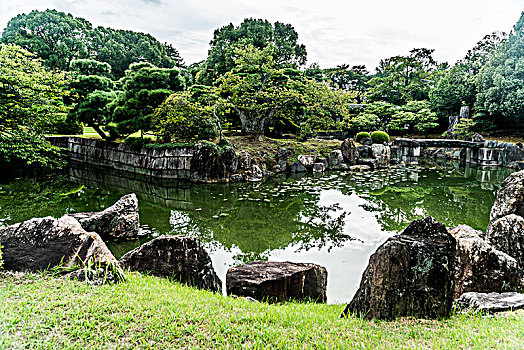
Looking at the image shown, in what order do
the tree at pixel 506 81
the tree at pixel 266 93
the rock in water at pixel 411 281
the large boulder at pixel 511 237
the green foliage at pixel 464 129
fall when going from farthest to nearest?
the green foliage at pixel 464 129, the tree at pixel 506 81, the tree at pixel 266 93, the large boulder at pixel 511 237, the rock in water at pixel 411 281

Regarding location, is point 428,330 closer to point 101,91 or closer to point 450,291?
point 450,291

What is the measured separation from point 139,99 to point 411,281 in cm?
1523

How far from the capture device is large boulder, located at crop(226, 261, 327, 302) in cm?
421

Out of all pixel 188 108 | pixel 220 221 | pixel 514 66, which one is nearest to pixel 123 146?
pixel 188 108

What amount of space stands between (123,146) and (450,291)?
53.4 feet

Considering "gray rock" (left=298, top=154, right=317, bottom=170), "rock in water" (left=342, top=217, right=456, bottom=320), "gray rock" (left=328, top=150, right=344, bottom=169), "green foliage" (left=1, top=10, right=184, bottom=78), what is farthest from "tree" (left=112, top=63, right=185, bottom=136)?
"rock in water" (left=342, top=217, right=456, bottom=320)

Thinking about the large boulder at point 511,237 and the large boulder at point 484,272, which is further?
the large boulder at point 511,237

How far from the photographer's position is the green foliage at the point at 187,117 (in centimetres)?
1462

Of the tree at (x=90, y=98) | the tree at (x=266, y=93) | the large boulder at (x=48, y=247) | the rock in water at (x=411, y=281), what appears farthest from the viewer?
the tree at (x=266, y=93)

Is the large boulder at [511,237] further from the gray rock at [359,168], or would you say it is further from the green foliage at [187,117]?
the gray rock at [359,168]

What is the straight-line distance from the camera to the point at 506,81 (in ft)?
72.2

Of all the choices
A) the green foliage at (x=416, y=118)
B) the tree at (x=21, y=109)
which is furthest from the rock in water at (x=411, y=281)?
the green foliage at (x=416, y=118)

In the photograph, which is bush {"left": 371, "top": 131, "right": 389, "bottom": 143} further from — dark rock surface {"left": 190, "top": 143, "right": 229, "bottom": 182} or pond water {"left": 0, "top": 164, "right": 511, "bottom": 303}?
dark rock surface {"left": 190, "top": 143, "right": 229, "bottom": 182}

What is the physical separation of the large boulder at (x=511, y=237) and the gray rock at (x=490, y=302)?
1689 millimetres
